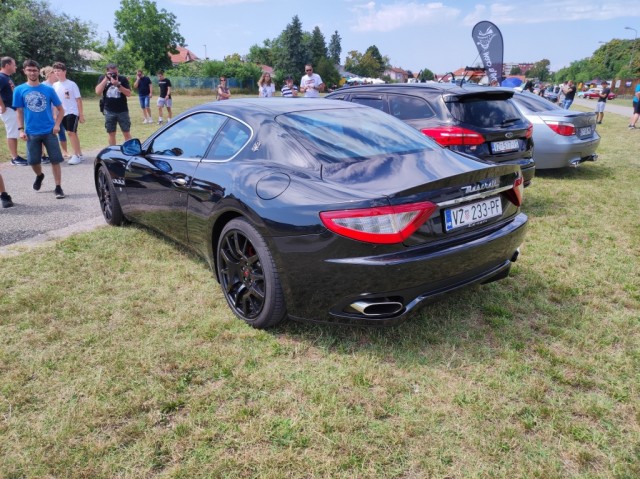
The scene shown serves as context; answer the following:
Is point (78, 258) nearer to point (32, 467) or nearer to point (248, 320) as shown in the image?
point (248, 320)

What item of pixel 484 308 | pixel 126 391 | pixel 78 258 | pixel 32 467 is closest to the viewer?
pixel 32 467

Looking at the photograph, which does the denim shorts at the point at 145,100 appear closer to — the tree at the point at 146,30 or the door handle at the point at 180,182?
the door handle at the point at 180,182

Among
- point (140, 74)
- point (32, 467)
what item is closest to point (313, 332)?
point (32, 467)

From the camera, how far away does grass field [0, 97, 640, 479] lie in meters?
2.02

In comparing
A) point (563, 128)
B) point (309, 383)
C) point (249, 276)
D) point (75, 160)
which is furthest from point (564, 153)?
point (75, 160)

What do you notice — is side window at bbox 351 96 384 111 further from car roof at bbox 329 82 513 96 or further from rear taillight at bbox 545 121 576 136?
rear taillight at bbox 545 121 576 136

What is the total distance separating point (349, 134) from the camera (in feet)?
10.3

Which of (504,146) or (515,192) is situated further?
(504,146)

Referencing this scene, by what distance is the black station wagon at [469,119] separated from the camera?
4.99m

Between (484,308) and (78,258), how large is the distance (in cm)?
353

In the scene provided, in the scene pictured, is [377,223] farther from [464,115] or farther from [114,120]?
[114,120]

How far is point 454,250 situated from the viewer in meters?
2.61

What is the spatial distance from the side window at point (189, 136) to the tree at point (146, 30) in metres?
75.4

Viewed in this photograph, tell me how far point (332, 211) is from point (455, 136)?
303 centimetres
